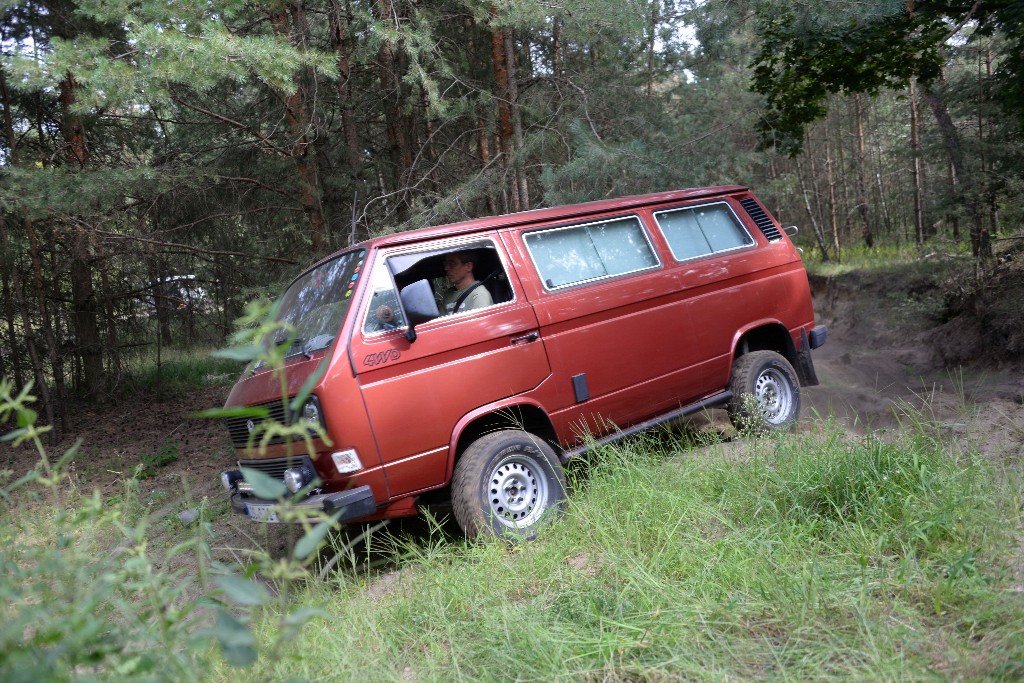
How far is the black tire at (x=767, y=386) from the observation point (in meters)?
6.29

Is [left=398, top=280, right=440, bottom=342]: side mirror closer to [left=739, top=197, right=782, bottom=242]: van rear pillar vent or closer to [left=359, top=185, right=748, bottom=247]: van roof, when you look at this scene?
[left=359, top=185, right=748, bottom=247]: van roof

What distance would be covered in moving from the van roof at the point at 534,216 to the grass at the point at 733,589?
6.56ft

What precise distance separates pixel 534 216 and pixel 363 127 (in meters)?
9.41

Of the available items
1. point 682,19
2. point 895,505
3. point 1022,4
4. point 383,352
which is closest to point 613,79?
point 682,19

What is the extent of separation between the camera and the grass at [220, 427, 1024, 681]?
273cm

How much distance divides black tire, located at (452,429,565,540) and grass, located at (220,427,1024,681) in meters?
0.22

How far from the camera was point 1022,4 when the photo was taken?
827 centimetres

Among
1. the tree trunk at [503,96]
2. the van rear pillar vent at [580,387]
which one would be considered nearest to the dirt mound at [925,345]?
the van rear pillar vent at [580,387]

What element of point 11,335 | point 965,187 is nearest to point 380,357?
point 965,187

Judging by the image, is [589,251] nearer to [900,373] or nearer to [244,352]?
[244,352]

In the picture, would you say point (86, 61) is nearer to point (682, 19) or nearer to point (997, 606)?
point (682, 19)

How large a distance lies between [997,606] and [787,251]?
15.2 ft

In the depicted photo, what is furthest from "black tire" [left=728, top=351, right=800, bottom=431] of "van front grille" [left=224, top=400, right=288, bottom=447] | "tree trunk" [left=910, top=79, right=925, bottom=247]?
"tree trunk" [left=910, top=79, right=925, bottom=247]

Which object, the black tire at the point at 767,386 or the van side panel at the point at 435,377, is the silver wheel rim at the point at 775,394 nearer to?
the black tire at the point at 767,386
